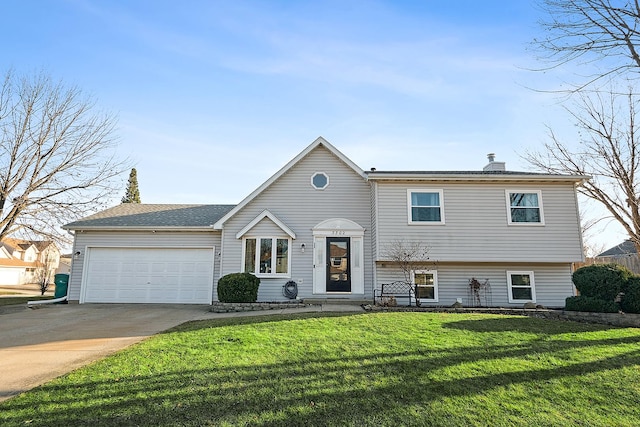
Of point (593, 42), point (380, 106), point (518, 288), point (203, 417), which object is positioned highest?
point (380, 106)

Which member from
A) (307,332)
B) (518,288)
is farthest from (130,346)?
(518,288)

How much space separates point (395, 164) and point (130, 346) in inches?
494

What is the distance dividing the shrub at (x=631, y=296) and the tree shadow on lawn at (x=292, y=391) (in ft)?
16.8

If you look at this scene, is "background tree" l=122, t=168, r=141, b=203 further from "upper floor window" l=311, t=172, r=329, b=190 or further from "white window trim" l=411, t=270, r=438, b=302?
"white window trim" l=411, t=270, r=438, b=302

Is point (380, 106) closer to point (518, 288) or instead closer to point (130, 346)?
point (518, 288)

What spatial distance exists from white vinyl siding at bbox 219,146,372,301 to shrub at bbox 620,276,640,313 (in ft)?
24.7

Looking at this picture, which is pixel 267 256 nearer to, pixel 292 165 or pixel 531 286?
pixel 292 165

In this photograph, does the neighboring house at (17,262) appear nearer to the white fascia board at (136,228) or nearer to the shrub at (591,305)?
the white fascia board at (136,228)

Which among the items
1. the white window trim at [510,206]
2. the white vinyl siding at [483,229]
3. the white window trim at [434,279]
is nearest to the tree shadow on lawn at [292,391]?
the white vinyl siding at [483,229]

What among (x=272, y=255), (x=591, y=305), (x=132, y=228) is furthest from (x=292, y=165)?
(x=591, y=305)

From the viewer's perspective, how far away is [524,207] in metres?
13.6

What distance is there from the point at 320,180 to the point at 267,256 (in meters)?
3.68

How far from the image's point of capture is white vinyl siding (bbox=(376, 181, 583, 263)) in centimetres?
1321

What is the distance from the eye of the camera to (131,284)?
1492 cm
